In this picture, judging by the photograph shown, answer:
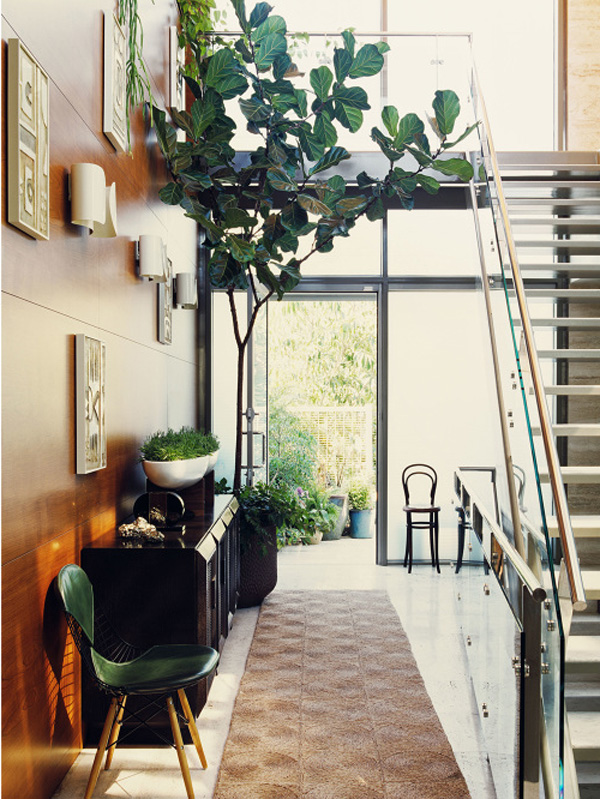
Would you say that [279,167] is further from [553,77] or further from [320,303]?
[320,303]

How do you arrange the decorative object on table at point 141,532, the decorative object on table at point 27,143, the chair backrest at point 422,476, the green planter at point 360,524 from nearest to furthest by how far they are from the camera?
the decorative object on table at point 27,143, the decorative object on table at point 141,532, the chair backrest at point 422,476, the green planter at point 360,524

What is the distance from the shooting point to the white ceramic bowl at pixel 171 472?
3.43 meters

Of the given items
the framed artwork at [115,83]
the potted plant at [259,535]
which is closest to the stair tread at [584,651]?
the potted plant at [259,535]

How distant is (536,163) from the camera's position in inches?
220

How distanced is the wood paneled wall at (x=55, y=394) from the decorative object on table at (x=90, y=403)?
0.03 metres

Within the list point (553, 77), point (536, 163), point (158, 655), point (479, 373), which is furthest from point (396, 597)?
point (553, 77)

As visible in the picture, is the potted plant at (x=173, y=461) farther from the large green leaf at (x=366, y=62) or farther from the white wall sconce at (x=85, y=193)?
the large green leaf at (x=366, y=62)

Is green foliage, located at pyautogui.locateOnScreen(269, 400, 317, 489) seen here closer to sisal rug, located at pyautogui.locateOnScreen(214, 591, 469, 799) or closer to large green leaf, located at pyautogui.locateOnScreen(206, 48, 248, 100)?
sisal rug, located at pyautogui.locateOnScreen(214, 591, 469, 799)

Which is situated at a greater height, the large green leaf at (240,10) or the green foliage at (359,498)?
the large green leaf at (240,10)

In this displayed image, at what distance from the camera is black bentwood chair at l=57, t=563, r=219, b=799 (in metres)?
2.33

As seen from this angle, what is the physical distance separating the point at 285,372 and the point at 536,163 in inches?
170

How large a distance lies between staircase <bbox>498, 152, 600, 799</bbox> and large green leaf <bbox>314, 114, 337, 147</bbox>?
1.33 meters

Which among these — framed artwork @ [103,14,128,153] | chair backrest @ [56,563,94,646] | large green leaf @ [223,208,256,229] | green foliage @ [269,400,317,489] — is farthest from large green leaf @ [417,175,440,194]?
green foliage @ [269,400,317,489]

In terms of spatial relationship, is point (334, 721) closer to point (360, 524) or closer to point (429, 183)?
point (429, 183)
